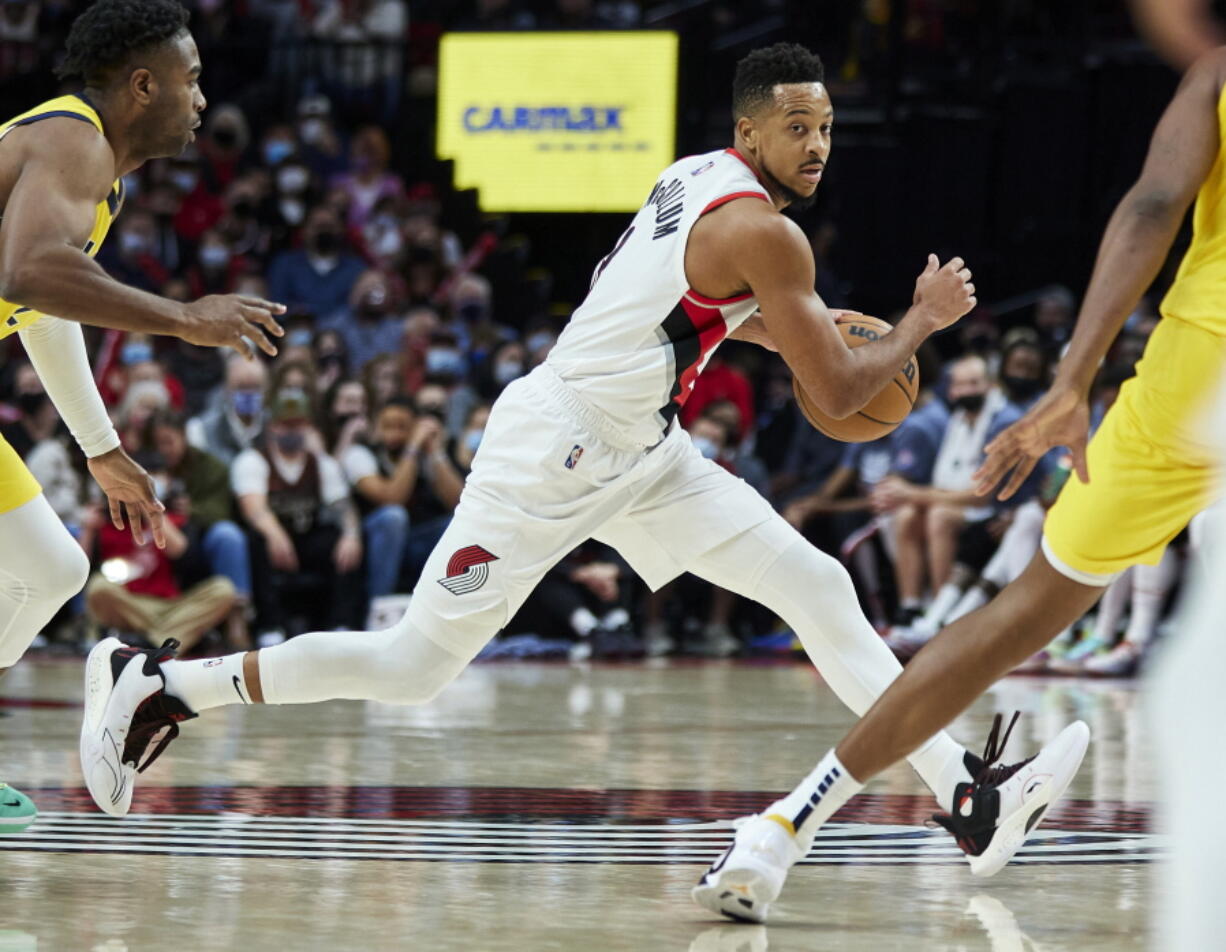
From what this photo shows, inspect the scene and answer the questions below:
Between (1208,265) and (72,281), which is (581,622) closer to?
(72,281)

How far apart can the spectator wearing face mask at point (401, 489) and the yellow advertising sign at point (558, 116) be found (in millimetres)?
4660

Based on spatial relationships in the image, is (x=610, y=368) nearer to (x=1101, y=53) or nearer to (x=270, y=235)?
(x=270, y=235)

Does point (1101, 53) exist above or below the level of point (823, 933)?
above

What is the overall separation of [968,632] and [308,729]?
3557mm

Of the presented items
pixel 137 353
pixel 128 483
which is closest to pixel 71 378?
pixel 128 483

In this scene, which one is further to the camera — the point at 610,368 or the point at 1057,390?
the point at 610,368

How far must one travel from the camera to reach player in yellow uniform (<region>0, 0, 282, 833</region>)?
3691mm

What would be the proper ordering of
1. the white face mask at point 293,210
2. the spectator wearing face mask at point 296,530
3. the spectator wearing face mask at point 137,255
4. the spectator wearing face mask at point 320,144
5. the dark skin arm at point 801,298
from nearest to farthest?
the dark skin arm at point 801,298 → the spectator wearing face mask at point 296,530 → the spectator wearing face mask at point 137,255 → the white face mask at point 293,210 → the spectator wearing face mask at point 320,144

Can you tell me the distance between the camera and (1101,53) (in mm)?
13844

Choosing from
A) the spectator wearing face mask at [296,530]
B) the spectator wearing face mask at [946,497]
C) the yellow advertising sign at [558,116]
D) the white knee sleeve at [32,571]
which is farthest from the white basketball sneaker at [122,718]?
the yellow advertising sign at [558,116]

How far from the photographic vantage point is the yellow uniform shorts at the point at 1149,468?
133 inches

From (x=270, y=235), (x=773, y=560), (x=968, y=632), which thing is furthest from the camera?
(x=270, y=235)

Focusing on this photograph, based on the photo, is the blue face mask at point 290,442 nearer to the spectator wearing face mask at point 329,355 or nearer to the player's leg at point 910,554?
the spectator wearing face mask at point 329,355

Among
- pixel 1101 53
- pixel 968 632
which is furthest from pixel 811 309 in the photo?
pixel 1101 53
